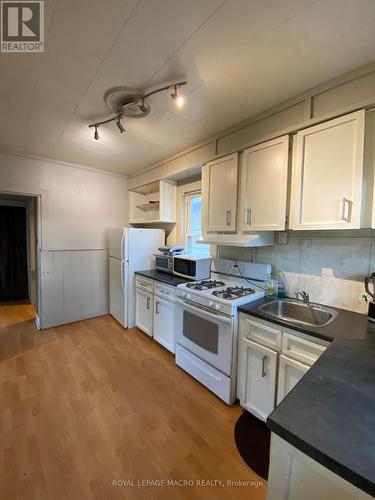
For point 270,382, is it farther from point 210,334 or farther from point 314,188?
point 314,188

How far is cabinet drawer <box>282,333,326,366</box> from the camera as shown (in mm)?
1369

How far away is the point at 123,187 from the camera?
396 centimetres

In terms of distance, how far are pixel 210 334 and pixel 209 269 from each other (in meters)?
0.93

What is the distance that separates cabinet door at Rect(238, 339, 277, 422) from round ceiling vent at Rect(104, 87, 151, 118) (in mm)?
2052

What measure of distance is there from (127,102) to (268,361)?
2.31m

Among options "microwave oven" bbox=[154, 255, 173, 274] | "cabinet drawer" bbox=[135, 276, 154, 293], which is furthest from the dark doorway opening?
"microwave oven" bbox=[154, 255, 173, 274]

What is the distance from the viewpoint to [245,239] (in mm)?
2006

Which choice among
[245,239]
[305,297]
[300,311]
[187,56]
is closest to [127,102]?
[187,56]

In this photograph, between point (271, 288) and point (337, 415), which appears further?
point (271, 288)

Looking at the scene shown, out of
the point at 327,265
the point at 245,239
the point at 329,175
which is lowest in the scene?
the point at 327,265

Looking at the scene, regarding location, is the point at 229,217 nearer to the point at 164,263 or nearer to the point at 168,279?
the point at 168,279

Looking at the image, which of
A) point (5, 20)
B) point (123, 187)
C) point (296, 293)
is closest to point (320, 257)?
point (296, 293)

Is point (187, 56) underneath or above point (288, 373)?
above

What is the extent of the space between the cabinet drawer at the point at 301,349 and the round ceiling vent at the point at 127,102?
6.66ft
